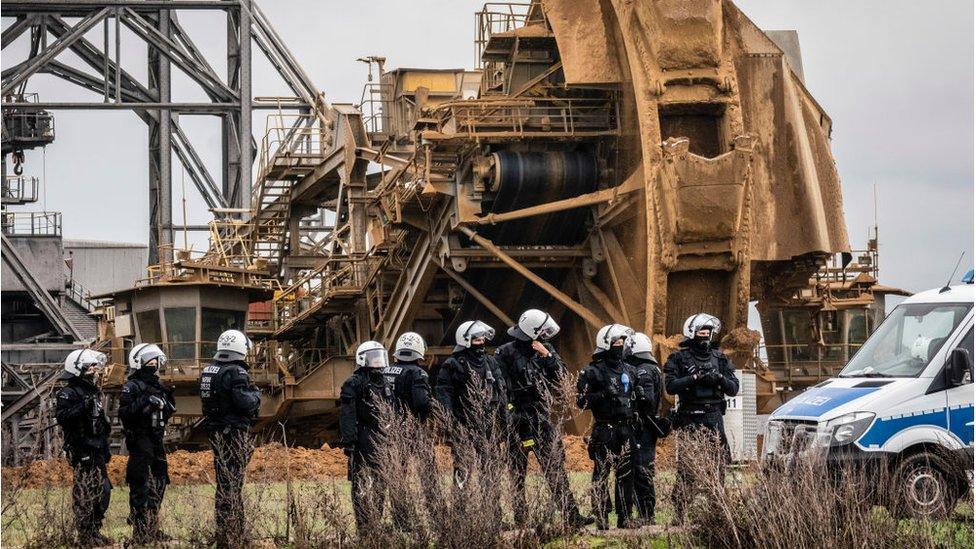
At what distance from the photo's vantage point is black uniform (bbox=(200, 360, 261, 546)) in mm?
16953

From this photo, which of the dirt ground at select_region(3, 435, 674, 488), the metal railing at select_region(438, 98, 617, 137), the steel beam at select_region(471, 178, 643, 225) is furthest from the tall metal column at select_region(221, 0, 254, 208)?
the dirt ground at select_region(3, 435, 674, 488)

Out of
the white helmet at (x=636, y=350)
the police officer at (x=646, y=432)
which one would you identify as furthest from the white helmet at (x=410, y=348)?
the police officer at (x=646, y=432)

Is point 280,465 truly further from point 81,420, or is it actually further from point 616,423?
point 616,423

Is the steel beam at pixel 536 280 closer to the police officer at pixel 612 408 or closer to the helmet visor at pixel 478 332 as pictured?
the helmet visor at pixel 478 332

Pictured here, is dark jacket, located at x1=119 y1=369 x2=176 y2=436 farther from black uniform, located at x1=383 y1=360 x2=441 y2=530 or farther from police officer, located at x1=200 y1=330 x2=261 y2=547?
black uniform, located at x1=383 y1=360 x2=441 y2=530

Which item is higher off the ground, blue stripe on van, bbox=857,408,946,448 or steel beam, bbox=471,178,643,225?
steel beam, bbox=471,178,643,225

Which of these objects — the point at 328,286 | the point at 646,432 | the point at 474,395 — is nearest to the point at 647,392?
the point at 646,432

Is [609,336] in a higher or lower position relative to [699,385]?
higher

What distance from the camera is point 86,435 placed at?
57.6 ft

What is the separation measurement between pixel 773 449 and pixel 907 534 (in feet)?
9.55

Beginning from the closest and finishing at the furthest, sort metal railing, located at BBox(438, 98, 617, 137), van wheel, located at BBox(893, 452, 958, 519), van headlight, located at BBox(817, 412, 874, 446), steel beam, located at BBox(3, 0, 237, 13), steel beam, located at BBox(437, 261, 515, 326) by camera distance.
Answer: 1. van wheel, located at BBox(893, 452, 958, 519)
2. van headlight, located at BBox(817, 412, 874, 446)
3. metal railing, located at BBox(438, 98, 617, 137)
4. steel beam, located at BBox(437, 261, 515, 326)
5. steel beam, located at BBox(3, 0, 237, 13)

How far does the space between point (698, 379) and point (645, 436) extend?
0.79 metres

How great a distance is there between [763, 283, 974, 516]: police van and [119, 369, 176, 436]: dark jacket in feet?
19.7

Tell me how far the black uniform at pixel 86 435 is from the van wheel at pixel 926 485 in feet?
25.6
